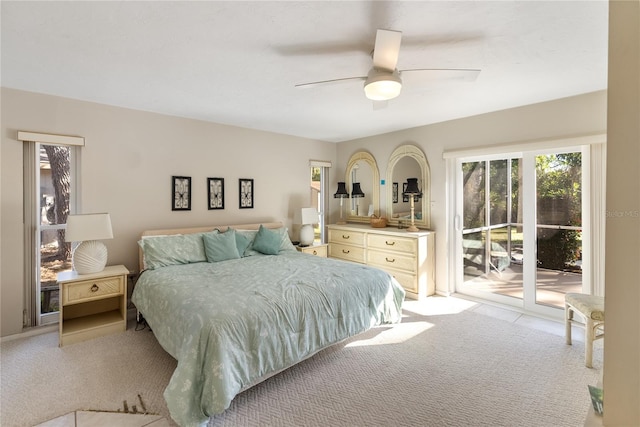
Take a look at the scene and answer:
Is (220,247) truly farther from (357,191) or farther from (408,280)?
(357,191)

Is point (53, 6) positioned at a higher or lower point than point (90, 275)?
higher

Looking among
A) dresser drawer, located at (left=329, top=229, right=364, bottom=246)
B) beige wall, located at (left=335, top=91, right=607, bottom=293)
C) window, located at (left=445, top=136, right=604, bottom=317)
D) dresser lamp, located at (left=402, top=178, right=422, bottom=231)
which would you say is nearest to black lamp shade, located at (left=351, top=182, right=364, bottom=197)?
beige wall, located at (left=335, top=91, right=607, bottom=293)

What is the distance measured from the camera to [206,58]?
2320 millimetres

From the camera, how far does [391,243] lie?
442cm

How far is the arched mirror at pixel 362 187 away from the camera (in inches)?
207

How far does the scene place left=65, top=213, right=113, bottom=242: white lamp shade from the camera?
2.91 metres

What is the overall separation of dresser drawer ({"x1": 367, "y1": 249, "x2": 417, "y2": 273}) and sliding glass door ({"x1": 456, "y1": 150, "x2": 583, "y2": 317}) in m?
0.76

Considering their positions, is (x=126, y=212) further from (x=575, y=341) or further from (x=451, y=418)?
(x=575, y=341)

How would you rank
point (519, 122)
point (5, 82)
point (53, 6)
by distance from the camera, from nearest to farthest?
point (53, 6), point (5, 82), point (519, 122)

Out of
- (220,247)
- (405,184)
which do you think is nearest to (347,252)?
(405,184)

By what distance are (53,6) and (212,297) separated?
2.06 m

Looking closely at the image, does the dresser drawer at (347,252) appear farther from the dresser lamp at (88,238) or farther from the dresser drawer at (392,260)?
the dresser lamp at (88,238)

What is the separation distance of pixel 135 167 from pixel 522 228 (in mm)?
4890

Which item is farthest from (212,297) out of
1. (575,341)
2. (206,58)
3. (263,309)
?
(575,341)
